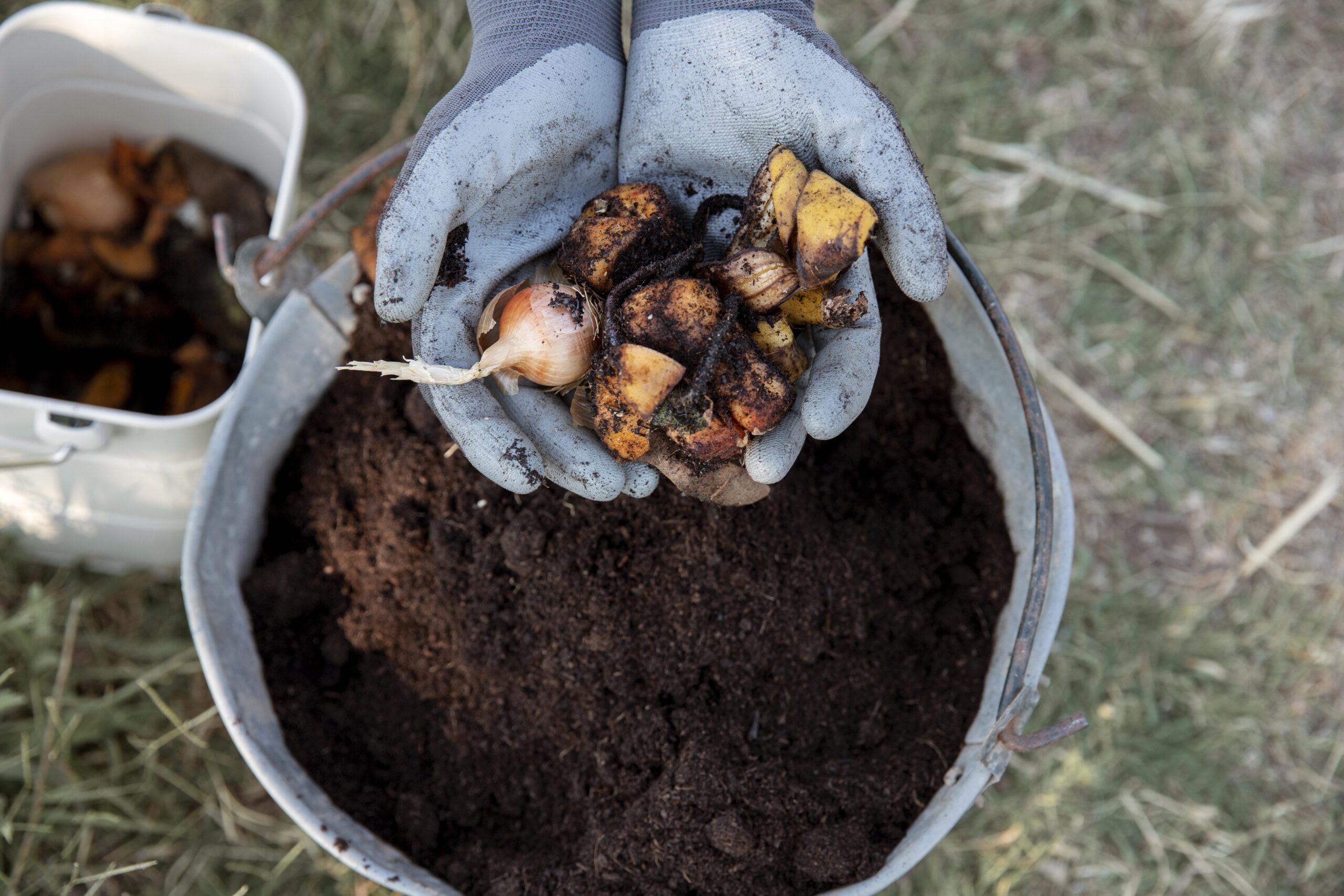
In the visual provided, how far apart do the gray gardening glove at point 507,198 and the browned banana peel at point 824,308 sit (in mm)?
308

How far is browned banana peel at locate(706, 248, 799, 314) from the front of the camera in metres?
1.28

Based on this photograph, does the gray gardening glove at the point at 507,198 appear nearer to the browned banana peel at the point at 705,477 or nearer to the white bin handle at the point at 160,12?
the browned banana peel at the point at 705,477

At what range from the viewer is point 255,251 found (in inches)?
58.6

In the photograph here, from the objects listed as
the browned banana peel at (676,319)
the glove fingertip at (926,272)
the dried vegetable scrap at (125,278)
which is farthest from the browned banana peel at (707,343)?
the dried vegetable scrap at (125,278)

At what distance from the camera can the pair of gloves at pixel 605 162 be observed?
128cm

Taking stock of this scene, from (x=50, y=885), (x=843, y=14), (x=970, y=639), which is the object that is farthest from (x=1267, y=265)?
(x=50, y=885)

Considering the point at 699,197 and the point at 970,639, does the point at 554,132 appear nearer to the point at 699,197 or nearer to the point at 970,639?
the point at 699,197

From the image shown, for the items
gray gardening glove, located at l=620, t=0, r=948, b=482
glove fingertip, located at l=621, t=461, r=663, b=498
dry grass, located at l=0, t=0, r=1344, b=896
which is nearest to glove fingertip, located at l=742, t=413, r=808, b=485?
gray gardening glove, located at l=620, t=0, r=948, b=482

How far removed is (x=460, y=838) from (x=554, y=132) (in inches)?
43.9

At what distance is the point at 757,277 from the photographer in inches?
50.8

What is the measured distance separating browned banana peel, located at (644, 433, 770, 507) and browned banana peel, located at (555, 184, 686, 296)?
24 cm

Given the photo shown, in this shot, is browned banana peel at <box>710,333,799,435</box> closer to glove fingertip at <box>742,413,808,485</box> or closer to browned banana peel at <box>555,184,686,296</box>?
glove fingertip at <box>742,413,808,485</box>

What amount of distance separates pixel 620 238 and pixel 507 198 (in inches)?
8.7

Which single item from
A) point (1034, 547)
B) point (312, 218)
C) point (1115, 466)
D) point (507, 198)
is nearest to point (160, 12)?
point (312, 218)
